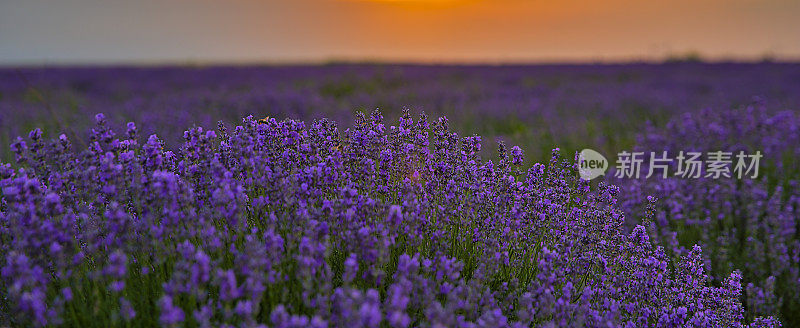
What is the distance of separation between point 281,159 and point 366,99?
7.47 meters

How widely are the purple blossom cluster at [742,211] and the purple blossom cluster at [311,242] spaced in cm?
67

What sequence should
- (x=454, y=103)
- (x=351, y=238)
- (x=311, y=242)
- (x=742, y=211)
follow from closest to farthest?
(x=311, y=242) → (x=351, y=238) → (x=742, y=211) → (x=454, y=103)

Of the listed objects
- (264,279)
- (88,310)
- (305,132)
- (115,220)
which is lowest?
(88,310)

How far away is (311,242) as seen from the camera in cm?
179

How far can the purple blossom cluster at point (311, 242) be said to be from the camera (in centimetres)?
170

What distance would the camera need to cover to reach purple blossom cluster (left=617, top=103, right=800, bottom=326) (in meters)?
3.68

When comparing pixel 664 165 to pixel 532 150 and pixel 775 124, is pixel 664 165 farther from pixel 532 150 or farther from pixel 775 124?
pixel 775 124

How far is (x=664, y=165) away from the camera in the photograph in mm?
5121

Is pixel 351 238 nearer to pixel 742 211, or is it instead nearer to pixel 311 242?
pixel 311 242

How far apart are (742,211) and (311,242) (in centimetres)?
397

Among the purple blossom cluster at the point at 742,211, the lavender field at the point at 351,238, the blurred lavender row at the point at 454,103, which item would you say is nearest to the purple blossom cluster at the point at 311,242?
the lavender field at the point at 351,238

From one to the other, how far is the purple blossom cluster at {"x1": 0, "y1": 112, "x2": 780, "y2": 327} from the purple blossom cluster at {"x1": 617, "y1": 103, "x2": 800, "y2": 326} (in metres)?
0.67

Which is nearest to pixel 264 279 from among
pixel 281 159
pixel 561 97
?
pixel 281 159

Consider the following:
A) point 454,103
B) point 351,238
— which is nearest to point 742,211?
point 351,238
